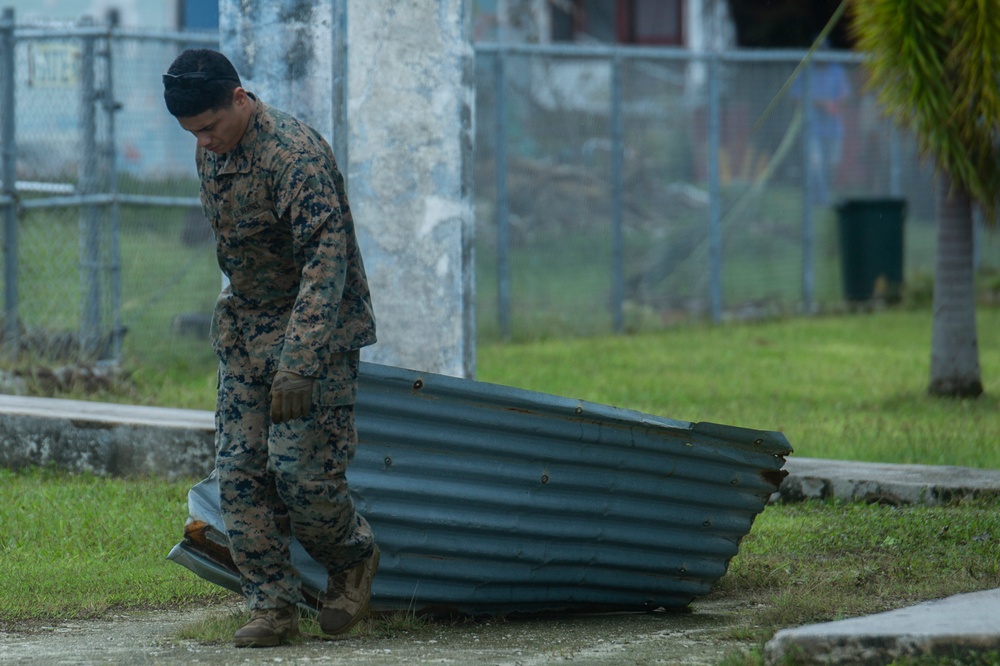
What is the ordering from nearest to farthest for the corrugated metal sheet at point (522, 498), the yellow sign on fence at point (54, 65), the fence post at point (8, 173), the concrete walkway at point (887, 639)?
the concrete walkway at point (887, 639), the corrugated metal sheet at point (522, 498), the fence post at point (8, 173), the yellow sign on fence at point (54, 65)

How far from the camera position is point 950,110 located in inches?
360

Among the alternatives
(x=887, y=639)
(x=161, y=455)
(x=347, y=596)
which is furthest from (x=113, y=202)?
(x=887, y=639)

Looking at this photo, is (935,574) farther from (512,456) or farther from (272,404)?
(272,404)

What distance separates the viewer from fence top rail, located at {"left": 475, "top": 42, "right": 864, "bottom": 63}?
12773 mm

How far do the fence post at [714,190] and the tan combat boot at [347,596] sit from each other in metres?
10.2

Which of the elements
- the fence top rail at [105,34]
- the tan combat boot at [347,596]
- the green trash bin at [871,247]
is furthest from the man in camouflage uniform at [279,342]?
the green trash bin at [871,247]

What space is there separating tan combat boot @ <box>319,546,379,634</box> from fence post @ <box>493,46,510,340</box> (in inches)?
325

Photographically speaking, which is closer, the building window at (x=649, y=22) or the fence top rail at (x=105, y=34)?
the fence top rail at (x=105, y=34)

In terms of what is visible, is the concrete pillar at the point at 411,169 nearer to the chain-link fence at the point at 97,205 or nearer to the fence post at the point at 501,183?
the chain-link fence at the point at 97,205

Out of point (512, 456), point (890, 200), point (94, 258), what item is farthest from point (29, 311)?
point (890, 200)

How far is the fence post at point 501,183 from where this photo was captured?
497 inches

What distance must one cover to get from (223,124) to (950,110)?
617cm

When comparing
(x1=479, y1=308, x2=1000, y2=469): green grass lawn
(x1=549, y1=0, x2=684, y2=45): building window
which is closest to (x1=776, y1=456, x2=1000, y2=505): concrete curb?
(x1=479, y1=308, x2=1000, y2=469): green grass lawn

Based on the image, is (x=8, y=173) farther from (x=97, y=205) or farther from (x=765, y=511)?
(x=765, y=511)
